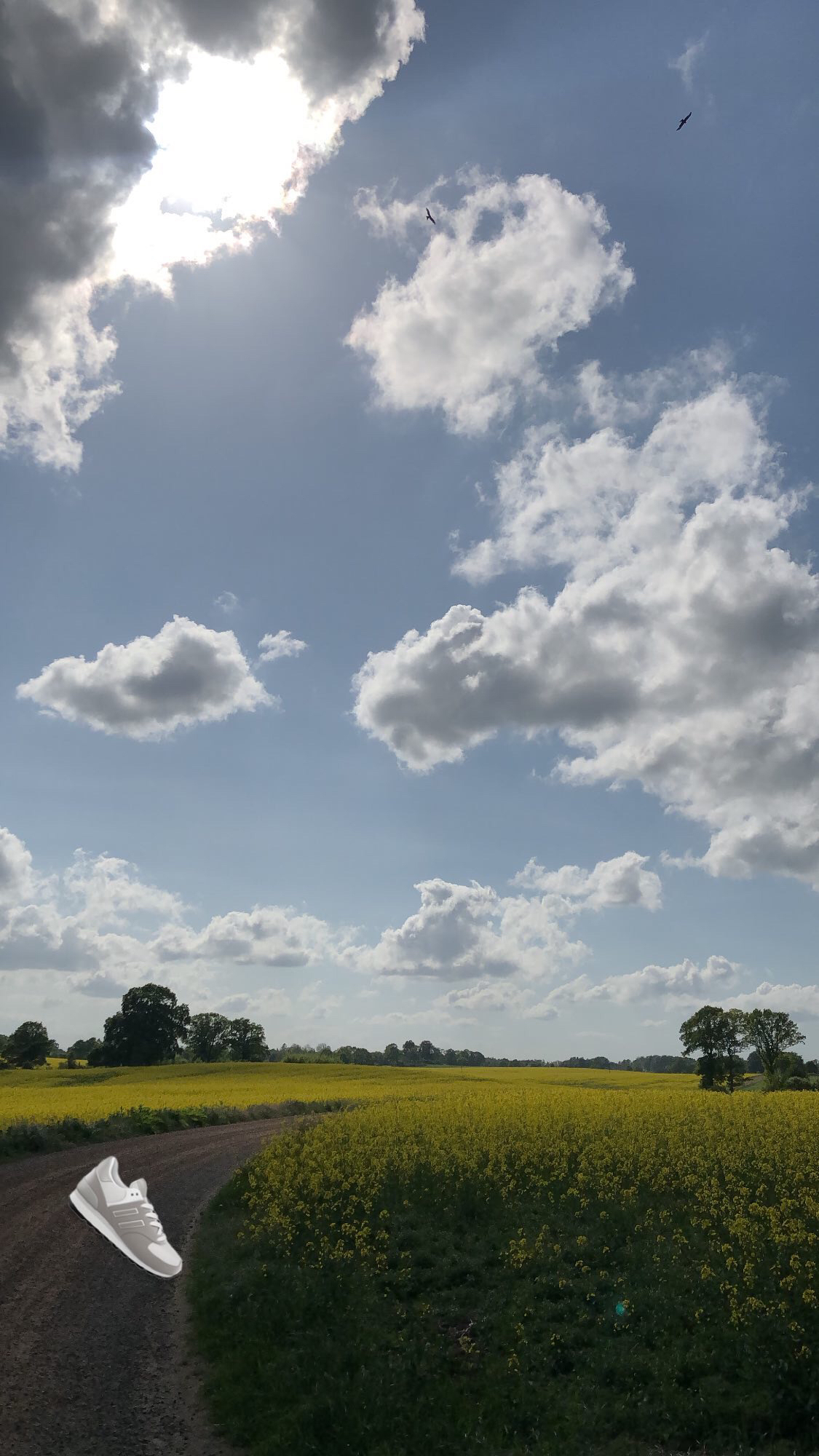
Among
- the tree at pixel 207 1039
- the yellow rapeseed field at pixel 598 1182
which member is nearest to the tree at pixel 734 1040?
the yellow rapeseed field at pixel 598 1182

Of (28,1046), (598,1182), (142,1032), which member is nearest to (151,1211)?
(598,1182)

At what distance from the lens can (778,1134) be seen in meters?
22.6

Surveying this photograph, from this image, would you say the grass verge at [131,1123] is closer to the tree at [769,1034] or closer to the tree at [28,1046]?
the tree at [769,1034]

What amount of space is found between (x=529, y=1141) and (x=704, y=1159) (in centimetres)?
486

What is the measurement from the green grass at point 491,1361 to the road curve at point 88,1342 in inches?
22.0

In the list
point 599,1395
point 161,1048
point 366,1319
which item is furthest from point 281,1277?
point 161,1048

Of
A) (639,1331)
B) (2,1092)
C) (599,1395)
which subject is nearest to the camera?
(599,1395)

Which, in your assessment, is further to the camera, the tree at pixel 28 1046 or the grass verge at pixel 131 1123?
the tree at pixel 28 1046

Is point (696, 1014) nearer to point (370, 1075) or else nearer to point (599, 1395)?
point (370, 1075)

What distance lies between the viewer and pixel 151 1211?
66.9 ft

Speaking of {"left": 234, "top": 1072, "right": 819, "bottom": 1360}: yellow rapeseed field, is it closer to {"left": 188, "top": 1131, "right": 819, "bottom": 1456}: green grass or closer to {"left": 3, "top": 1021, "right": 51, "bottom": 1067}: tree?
{"left": 188, "top": 1131, "right": 819, "bottom": 1456}: green grass

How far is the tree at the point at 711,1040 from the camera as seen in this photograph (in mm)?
72688

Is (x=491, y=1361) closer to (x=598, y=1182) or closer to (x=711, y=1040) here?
(x=598, y=1182)

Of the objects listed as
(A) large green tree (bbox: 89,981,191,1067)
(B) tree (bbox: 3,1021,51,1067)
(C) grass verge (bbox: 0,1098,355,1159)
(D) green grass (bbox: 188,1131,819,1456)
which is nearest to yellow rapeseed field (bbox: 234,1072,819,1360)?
(D) green grass (bbox: 188,1131,819,1456)
